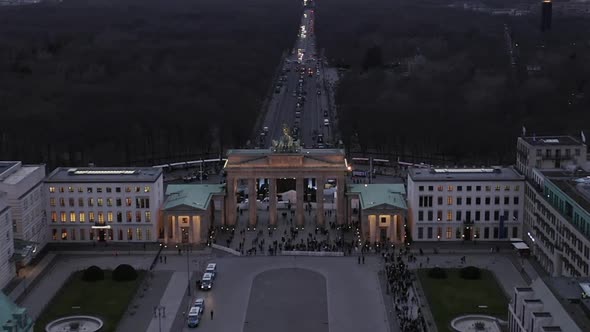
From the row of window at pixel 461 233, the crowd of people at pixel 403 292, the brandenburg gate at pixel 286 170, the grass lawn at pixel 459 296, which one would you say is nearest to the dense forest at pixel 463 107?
the row of window at pixel 461 233

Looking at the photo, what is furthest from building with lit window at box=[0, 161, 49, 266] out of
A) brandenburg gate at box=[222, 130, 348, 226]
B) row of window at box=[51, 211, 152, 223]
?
brandenburg gate at box=[222, 130, 348, 226]

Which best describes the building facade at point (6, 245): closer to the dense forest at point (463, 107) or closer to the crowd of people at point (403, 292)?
the crowd of people at point (403, 292)

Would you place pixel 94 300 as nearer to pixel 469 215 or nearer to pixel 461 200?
pixel 461 200

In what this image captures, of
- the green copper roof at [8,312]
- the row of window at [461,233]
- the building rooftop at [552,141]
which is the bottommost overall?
the row of window at [461,233]

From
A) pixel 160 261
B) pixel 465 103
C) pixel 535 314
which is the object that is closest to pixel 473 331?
pixel 535 314

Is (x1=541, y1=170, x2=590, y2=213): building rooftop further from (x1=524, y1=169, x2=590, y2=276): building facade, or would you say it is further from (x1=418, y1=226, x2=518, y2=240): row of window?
(x1=418, y1=226, x2=518, y2=240): row of window

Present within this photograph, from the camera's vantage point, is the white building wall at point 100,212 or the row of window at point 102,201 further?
the row of window at point 102,201

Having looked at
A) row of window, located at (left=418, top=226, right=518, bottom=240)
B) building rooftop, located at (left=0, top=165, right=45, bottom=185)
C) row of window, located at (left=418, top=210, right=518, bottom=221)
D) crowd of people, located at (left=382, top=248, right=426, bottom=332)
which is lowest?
crowd of people, located at (left=382, top=248, right=426, bottom=332)
